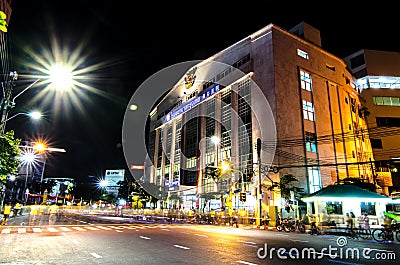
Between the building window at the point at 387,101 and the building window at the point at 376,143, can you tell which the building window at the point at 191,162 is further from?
the building window at the point at 387,101

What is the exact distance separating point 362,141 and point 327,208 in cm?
2777

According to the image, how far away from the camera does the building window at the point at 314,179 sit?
39812 mm

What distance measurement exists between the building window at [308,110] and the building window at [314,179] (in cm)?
835

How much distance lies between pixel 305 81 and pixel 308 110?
16.8 feet

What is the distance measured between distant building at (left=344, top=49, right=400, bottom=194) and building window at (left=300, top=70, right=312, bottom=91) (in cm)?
1844

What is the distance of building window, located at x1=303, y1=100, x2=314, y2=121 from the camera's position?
43.4m

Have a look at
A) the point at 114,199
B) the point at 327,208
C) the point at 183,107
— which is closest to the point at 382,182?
the point at 327,208

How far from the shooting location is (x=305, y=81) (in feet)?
149

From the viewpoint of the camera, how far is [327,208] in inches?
1268

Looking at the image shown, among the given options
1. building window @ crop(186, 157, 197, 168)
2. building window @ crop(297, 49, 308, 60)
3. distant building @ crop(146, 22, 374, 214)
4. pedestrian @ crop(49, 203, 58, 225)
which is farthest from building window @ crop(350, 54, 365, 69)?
pedestrian @ crop(49, 203, 58, 225)

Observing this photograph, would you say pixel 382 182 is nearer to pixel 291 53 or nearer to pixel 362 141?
pixel 362 141

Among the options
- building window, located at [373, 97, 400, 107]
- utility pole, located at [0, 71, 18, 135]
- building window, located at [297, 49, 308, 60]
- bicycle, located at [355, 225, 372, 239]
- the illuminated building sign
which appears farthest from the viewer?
building window, located at [373, 97, 400, 107]

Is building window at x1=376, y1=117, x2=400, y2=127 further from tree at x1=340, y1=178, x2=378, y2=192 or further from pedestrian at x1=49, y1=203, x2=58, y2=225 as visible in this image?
pedestrian at x1=49, y1=203, x2=58, y2=225

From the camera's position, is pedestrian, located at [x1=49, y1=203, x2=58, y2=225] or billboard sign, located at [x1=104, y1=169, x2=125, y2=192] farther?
billboard sign, located at [x1=104, y1=169, x2=125, y2=192]
